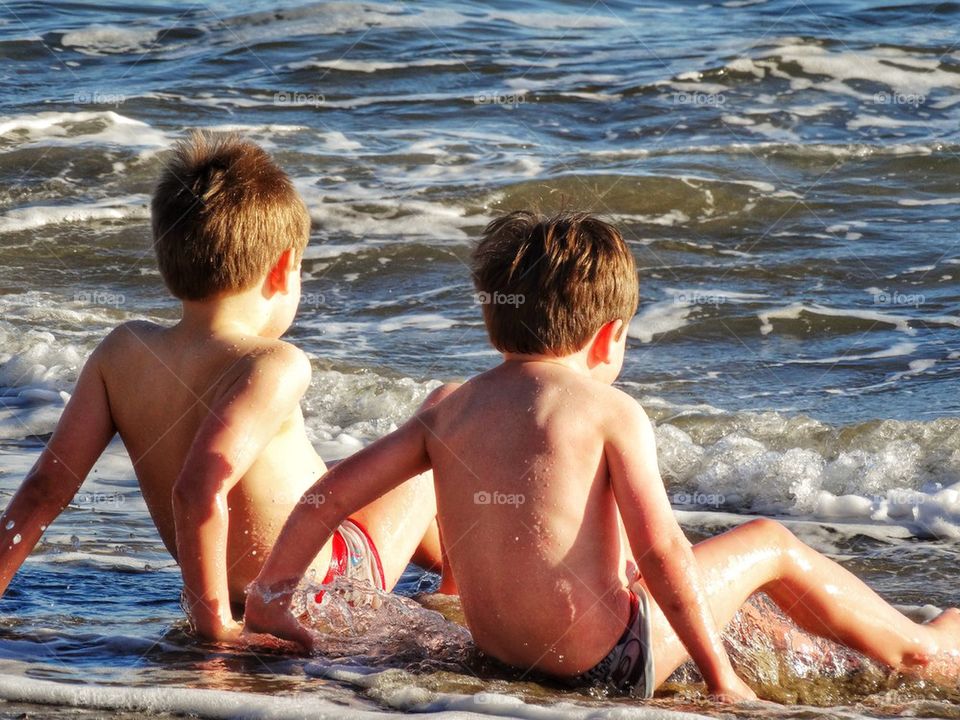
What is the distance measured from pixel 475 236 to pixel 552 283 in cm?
626

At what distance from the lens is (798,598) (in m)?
3.27

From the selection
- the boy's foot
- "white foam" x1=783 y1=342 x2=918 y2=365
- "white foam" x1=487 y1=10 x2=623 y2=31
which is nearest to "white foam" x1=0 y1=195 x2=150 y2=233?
"white foam" x1=783 y1=342 x2=918 y2=365

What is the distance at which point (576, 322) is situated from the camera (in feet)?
10.0

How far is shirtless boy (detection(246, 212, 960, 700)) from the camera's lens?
292 centimetres

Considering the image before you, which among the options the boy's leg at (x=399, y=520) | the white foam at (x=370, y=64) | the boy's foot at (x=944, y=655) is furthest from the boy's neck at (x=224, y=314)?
the white foam at (x=370, y=64)

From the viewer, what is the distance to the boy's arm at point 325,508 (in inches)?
122

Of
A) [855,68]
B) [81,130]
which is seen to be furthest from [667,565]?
[855,68]

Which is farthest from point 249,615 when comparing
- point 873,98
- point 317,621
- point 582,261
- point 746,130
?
point 873,98

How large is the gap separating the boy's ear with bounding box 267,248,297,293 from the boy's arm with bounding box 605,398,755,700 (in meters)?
1.10

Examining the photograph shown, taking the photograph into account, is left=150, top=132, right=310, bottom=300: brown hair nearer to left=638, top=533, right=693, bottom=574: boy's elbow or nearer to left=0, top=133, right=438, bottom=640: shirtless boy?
left=0, top=133, right=438, bottom=640: shirtless boy

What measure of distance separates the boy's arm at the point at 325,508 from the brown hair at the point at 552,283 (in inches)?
12.6

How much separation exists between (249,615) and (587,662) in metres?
0.81

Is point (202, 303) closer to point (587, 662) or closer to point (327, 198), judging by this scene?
point (587, 662)

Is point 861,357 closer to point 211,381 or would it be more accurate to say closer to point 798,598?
point 798,598
